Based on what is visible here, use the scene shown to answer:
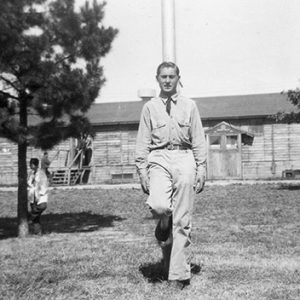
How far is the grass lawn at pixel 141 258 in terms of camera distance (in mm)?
4434

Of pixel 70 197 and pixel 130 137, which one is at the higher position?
pixel 130 137

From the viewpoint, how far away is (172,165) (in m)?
4.60

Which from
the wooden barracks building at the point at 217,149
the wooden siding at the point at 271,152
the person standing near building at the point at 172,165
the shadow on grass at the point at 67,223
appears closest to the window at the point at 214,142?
the wooden barracks building at the point at 217,149

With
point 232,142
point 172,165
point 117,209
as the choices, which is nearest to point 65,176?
point 232,142

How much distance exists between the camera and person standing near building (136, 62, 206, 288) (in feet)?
14.8

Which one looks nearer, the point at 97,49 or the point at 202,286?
the point at 202,286

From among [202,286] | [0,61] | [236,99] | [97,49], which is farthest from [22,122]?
[236,99]

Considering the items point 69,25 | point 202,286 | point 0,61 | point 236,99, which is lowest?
point 202,286

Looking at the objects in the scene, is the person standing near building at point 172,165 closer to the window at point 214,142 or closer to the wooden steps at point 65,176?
the wooden steps at point 65,176

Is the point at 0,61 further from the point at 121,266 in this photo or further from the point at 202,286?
the point at 202,286

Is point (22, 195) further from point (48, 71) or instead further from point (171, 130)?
point (171, 130)

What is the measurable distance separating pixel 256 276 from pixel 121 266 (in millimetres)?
1447

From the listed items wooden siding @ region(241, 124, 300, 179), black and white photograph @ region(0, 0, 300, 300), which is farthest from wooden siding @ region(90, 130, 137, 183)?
black and white photograph @ region(0, 0, 300, 300)

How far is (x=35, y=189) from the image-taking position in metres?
8.83
